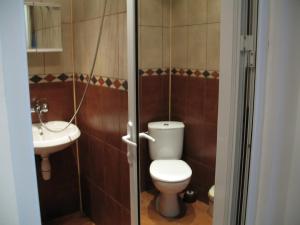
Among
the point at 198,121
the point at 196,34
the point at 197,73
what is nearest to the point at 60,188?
the point at 198,121

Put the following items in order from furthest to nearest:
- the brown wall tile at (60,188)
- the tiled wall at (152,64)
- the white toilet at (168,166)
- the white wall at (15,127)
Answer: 1. the brown wall tile at (60,188)
2. the white toilet at (168,166)
3. the tiled wall at (152,64)
4. the white wall at (15,127)

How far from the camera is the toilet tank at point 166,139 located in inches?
83.6

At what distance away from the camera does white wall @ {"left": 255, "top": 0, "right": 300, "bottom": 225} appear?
4.18 ft

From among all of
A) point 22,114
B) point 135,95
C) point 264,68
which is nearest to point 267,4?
point 264,68

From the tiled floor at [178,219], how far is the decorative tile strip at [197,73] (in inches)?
37.0

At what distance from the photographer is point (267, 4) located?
48.5 inches

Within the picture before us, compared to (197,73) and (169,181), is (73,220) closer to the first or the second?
(169,181)

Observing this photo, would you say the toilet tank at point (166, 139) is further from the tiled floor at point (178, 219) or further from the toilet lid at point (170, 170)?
the tiled floor at point (178, 219)

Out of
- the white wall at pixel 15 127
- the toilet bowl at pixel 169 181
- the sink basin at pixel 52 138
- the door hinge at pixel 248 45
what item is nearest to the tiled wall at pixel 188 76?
the toilet bowl at pixel 169 181

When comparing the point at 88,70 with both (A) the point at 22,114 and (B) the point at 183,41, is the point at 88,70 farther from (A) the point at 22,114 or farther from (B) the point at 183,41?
(A) the point at 22,114

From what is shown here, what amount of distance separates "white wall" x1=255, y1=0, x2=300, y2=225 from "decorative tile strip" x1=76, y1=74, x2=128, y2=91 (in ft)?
Result: 3.04

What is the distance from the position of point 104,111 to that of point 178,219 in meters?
1.04

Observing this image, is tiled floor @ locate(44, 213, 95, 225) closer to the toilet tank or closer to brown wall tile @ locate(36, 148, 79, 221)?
brown wall tile @ locate(36, 148, 79, 221)

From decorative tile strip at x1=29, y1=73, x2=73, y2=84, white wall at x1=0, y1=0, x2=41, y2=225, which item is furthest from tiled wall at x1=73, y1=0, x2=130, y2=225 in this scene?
white wall at x1=0, y1=0, x2=41, y2=225
